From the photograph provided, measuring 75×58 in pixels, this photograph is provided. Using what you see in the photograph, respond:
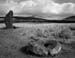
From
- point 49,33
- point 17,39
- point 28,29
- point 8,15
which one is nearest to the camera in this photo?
point 17,39

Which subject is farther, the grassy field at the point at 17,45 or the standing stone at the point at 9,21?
the standing stone at the point at 9,21

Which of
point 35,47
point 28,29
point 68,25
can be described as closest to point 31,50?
point 35,47

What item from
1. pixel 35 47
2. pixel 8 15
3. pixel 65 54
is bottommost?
pixel 65 54

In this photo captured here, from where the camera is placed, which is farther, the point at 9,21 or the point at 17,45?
the point at 9,21

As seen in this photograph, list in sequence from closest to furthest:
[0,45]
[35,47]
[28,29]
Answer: [35,47] → [0,45] → [28,29]

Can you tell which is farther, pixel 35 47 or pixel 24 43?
pixel 24 43

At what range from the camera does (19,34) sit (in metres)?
12.1

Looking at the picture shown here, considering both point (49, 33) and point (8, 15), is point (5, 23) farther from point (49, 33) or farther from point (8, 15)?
point (49, 33)

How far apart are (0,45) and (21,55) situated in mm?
2604

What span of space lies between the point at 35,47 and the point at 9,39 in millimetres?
3844

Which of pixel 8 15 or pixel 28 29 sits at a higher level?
pixel 8 15

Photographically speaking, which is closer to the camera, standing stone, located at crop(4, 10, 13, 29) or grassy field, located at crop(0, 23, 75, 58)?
grassy field, located at crop(0, 23, 75, 58)

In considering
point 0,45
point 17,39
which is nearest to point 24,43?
point 17,39

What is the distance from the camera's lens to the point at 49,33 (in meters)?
12.0
